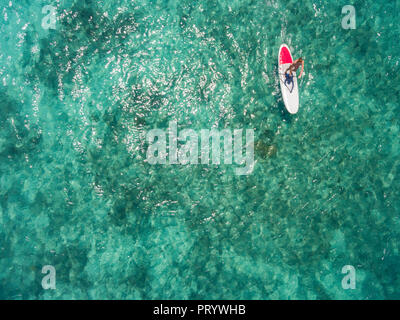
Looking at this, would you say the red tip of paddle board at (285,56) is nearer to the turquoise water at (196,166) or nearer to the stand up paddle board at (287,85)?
the stand up paddle board at (287,85)

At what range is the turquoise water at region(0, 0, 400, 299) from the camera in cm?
427

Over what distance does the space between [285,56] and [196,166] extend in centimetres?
182

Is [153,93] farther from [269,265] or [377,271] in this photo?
[377,271]

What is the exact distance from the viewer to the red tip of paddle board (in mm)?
4268

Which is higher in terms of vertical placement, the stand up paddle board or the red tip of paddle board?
the red tip of paddle board

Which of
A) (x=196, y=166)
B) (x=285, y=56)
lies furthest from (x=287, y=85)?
(x=196, y=166)

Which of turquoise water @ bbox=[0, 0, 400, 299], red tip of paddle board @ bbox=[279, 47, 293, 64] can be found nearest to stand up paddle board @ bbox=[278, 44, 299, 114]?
red tip of paddle board @ bbox=[279, 47, 293, 64]

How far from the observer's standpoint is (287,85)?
4250 millimetres

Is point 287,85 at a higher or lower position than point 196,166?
higher

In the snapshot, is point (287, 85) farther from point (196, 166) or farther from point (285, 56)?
point (196, 166)

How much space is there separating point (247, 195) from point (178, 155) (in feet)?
3.42

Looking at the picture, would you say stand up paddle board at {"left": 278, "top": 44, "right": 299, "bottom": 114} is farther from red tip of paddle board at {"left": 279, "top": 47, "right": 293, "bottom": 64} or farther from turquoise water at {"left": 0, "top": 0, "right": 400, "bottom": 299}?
turquoise water at {"left": 0, "top": 0, "right": 400, "bottom": 299}

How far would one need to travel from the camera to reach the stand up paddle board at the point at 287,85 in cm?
421
